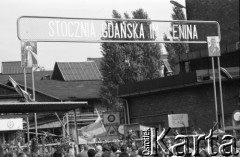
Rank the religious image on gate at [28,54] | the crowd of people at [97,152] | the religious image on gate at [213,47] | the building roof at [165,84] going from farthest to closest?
the building roof at [165,84] → the religious image on gate at [28,54] → the religious image on gate at [213,47] → the crowd of people at [97,152]

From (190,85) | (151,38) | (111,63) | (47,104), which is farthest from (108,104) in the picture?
(47,104)

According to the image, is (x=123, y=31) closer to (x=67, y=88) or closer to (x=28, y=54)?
(x=28, y=54)

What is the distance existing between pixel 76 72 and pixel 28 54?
47.4m

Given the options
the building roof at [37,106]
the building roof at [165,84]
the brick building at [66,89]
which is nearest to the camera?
the building roof at [37,106]

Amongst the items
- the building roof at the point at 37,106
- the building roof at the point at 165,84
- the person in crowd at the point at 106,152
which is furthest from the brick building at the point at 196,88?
the building roof at the point at 37,106

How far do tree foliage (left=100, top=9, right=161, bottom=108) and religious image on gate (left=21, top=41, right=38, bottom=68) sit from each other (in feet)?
113

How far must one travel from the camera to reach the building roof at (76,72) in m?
74.1

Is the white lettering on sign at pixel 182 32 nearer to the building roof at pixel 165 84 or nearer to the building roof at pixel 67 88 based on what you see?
the building roof at pixel 165 84

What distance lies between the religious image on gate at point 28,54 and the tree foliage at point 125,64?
34.5 meters

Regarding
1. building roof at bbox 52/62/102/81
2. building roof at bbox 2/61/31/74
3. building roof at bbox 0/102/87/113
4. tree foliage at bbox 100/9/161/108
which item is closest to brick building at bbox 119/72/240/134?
tree foliage at bbox 100/9/161/108

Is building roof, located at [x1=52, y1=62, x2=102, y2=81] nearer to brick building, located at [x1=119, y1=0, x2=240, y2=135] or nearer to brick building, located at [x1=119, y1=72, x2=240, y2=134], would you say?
brick building, located at [x1=119, y1=0, x2=240, y2=135]

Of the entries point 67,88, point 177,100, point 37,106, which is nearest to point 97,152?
point 37,106

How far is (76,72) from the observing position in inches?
2963

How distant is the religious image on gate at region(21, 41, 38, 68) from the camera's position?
2785 cm
